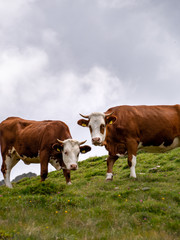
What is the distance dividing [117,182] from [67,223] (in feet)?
14.3

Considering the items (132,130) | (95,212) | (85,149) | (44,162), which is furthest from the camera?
(85,149)

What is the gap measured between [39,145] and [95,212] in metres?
5.63

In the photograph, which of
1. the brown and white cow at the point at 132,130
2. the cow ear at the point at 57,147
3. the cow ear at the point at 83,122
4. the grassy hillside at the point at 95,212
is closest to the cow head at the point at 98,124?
the brown and white cow at the point at 132,130

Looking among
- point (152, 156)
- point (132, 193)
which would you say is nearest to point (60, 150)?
point (132, 193)

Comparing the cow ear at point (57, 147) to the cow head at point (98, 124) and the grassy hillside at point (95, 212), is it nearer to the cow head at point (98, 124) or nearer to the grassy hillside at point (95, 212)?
the cow head at point (98, 124)

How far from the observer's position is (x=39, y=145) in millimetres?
12773

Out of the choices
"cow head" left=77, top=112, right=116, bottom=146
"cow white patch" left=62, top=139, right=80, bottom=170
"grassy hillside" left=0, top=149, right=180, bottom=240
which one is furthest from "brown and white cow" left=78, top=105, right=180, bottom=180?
"grassy hillside" left=0, top=149, right=180, bottom=240

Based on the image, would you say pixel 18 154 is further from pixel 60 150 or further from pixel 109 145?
pixel 109 145

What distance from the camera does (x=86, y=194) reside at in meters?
9.65

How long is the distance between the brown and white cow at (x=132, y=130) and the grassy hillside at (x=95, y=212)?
4.50 feet

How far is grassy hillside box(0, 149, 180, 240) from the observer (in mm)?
6453

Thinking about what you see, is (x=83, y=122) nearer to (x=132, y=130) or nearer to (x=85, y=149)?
(x=85, y=149)

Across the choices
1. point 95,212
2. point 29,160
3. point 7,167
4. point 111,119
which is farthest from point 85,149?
point 95,212

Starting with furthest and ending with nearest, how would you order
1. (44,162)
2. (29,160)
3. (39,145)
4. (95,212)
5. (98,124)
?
(29,160) < (39,145) < (44,162) < (98,124) < (95,212)
